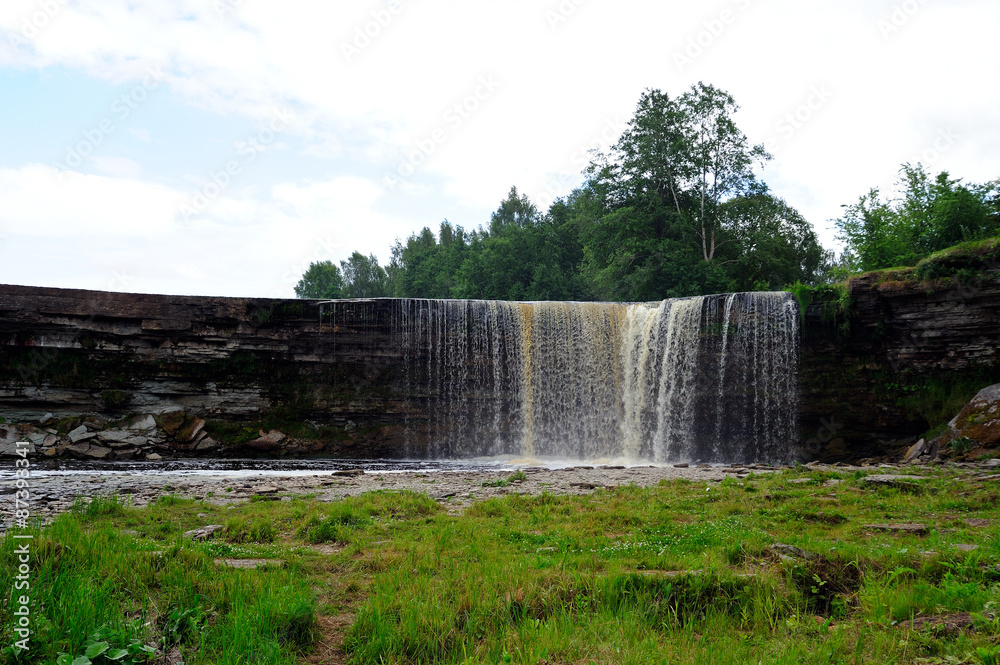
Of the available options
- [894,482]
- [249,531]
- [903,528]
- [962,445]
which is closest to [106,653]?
[249,531]

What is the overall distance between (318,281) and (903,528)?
7805 centimetres

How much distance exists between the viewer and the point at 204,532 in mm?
6707

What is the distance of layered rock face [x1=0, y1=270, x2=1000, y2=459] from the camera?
20.1m

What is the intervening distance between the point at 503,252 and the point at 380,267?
36360 mm

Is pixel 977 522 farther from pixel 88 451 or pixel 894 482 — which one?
pixel 88 451

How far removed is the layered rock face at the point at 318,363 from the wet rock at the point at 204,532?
1708 cm

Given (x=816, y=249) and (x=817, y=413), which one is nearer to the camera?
(x=817, y=413)

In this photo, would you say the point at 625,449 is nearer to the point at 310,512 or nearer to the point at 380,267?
the point at 310,512

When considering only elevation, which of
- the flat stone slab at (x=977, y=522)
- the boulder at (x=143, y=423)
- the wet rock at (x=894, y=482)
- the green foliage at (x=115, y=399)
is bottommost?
the wet rock at (x=894, y=482)

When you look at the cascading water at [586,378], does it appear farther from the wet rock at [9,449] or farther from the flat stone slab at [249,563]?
the flat stone slab at [249,563]

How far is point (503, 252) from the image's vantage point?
49.4 m

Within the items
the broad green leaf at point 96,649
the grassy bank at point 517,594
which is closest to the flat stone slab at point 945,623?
the grassy bank at point 517,594

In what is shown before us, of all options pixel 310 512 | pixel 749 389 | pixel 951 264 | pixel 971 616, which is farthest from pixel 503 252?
pixel 971 616

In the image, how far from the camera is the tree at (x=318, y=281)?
77625mm
